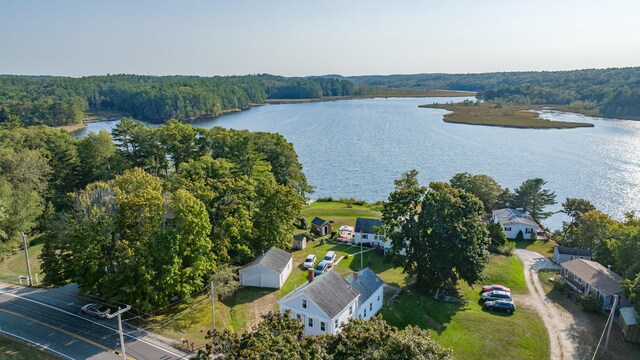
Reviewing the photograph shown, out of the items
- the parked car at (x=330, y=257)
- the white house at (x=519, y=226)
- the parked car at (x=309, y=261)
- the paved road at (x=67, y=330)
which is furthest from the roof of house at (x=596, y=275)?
the paved road at (x=67, y=330)

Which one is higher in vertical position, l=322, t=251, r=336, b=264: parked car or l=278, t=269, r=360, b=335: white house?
l=278, t=269, r=360, b=335: white house

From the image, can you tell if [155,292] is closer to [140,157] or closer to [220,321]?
[220,321]

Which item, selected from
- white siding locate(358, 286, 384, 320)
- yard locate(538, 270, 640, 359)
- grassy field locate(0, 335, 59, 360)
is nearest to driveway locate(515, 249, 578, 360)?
yard locate(538, 270, 640, 359)

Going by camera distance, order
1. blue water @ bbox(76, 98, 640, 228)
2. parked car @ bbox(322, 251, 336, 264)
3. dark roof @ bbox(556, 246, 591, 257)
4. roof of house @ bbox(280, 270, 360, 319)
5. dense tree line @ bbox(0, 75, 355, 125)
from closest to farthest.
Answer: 1. roof of house @ bbox(280, 270, 360, 319)
2. parked car @ bbox(322, 251, 336, 264)
3. dark roof @ bbox(556, 246, 591, 257)
4. blue water @ bbox(76, 98, 640, 228)
5. dense tree line @ bbox(0, 75, 355, 125)

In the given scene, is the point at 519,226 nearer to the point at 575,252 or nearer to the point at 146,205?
the point at 575,252

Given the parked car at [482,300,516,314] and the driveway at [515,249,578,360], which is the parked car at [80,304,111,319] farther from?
the driveway at [515,249,578,360]

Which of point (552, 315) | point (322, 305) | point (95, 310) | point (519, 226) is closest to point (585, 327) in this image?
point (552, 315)

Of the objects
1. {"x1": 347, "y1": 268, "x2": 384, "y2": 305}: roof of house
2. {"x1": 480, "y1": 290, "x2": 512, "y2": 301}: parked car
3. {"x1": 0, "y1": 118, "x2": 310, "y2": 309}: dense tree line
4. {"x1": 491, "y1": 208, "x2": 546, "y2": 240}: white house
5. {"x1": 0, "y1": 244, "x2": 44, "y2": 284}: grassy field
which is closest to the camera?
{"x1": 0, "y1": 118, "x2": 310, "y2": 309}: dense tree line
